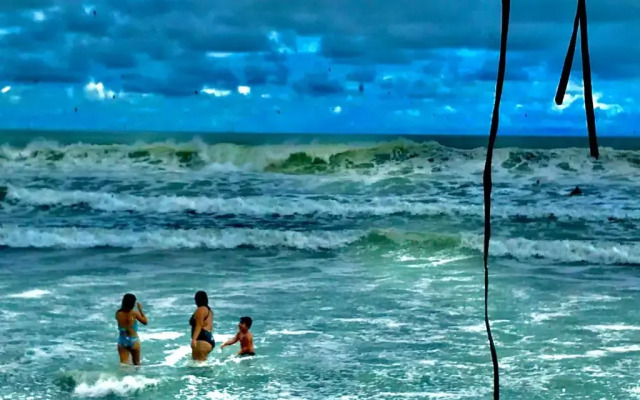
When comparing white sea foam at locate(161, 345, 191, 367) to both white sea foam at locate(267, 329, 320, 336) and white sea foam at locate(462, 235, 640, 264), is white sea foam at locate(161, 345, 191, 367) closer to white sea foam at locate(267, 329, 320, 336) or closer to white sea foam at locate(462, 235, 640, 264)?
white sea foam at locate(267, 329, 320, 336)

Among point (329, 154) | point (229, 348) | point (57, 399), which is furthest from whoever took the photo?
point (329, 154)

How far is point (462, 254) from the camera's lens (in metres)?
12.7

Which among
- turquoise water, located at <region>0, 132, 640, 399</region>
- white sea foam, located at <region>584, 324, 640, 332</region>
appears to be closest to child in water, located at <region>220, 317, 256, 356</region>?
turquoise water, located at <region>0, 132, 640, 399</region>

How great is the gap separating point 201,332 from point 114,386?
97cm

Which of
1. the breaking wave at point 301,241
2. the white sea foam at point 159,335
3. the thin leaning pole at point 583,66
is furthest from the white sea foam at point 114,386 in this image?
the breaking wave at point 301,241

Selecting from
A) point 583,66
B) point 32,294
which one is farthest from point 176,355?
point 583,66

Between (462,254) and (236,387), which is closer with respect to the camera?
(236,387)

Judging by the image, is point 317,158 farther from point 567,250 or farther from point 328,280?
point 328,280

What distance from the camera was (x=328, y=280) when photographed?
1034cm

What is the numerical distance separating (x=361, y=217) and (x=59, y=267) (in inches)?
270

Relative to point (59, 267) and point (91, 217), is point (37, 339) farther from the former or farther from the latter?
point (91, 217)

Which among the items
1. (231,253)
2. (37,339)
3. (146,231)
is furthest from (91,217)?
(37,339)

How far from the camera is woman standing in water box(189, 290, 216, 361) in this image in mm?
6629

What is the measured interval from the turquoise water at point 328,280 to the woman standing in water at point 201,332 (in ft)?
0.36
